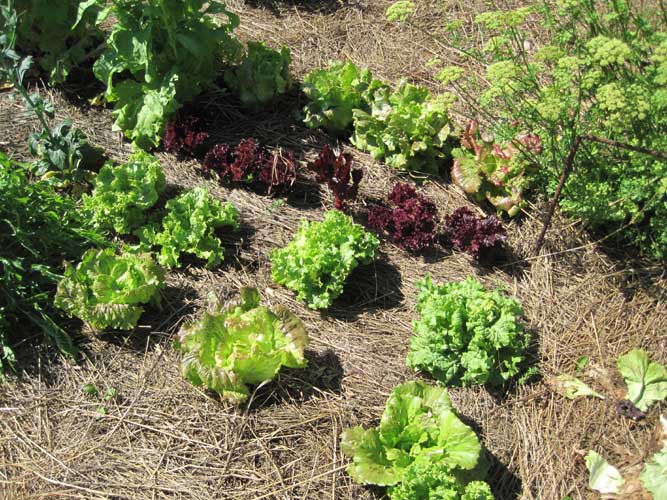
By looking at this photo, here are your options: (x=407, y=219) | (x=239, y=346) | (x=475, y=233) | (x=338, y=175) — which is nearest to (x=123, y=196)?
(x=239, y=346)

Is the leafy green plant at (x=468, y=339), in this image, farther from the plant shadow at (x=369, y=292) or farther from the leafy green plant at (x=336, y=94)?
the leafy green plant at (x=336, y=94)

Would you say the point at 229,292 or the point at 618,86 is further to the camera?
the point at 229,292

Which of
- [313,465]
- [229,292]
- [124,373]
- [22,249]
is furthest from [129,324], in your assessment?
[313,465]

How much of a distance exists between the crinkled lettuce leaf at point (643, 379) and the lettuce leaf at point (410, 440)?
110 centimetres

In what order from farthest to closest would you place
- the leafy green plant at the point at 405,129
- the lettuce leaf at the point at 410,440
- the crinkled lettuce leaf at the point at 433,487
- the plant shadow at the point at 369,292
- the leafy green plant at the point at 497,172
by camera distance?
the leafy green plant at the point at 405,129, the leafy green plant at the point at 497,172, the plant shadow at the point at 369,292, the lettuce leaf at the point at 410,440, the crinkled lettuce leaf at the point at 433,487

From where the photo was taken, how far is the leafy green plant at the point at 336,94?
5.21 meters

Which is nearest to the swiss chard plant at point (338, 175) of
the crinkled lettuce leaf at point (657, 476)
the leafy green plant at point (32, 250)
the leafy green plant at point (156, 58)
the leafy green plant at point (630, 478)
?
the leafy green plant at point (156, 58)

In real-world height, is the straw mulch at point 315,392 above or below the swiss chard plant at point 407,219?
below

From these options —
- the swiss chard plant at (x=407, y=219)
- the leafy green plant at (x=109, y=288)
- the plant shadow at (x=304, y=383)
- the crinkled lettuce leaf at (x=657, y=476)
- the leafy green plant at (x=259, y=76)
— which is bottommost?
the plant shadow at (x=304, y=383)

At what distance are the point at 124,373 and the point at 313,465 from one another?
→ 125cm

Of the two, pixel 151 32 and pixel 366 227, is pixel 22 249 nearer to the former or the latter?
pixel 151 32

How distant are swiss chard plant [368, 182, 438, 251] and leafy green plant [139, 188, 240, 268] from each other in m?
0.97

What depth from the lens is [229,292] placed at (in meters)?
4.41

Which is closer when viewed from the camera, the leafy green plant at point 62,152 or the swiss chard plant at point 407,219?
the swiss chard plant at point 407,219
